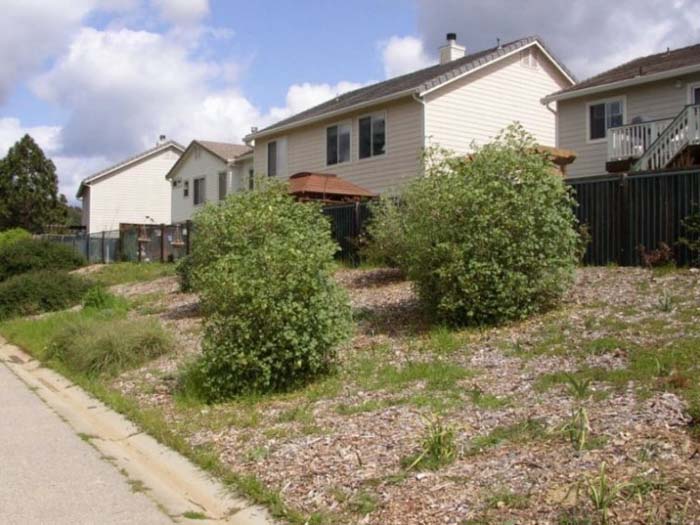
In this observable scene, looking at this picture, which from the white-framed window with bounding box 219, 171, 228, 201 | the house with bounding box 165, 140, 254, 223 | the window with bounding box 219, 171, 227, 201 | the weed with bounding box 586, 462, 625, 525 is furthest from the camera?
the window with bounding box 219, 171, 227, 201

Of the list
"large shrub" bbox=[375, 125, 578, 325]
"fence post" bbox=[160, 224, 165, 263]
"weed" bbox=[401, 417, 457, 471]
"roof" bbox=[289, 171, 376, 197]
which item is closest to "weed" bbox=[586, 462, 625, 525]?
"weed" bbox=[401, 417, 457, 471]

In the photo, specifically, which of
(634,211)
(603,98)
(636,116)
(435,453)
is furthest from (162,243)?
(435,453)

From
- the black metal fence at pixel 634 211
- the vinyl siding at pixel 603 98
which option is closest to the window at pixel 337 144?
the vinyl siding at pixel 603 98

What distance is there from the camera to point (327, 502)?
216 inches

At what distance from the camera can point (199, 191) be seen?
128 ft

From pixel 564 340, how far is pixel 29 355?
10499 millimetres

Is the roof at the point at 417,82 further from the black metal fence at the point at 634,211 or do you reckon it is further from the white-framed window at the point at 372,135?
the black metal fence at the point at 634,211

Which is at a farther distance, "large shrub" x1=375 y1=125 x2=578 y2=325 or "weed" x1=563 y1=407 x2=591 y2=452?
"large shrub" x1=375 y1=125 x2=578 y2=325

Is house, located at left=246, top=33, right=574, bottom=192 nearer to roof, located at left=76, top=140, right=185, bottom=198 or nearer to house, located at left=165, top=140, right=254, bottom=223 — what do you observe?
house, located at left=165, top=140, right=254, bottom=223

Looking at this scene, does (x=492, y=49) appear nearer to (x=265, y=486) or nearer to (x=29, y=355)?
(x=29, y=355)

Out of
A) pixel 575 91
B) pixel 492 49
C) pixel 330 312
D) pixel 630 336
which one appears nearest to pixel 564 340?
pixel 630 336

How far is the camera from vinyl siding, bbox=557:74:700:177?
2128cm

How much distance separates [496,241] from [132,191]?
42.5 metres

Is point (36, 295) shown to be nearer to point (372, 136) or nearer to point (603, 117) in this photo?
point (372, 136)
